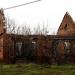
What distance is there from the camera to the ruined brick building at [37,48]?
36.8 meters

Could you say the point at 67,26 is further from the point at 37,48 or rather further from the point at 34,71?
the point at 34,71

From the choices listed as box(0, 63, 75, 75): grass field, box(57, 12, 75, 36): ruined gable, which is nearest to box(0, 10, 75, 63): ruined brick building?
box(57, 12, 75, 36): ruined gable

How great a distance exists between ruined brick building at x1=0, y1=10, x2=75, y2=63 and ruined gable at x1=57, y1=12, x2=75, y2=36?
7.64m

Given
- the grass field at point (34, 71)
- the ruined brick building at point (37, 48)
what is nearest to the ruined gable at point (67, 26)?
the ruined brick building at point (37, 48)

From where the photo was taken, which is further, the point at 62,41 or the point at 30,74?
the point at 62,41

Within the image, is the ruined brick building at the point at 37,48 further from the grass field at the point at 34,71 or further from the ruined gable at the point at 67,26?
the grass field at the point at 34,71

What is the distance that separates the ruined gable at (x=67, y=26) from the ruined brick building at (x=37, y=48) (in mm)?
7635

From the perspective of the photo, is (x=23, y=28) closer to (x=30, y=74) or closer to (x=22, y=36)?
(x=22, y=36)

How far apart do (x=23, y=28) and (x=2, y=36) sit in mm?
16079

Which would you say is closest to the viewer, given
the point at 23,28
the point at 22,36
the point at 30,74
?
the point at 30,74

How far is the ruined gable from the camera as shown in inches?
1818

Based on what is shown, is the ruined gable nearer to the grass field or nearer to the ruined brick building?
the ruined brick building

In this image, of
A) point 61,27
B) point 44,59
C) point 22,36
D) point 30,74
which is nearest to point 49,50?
point 44,59

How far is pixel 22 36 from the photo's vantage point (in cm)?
3653
